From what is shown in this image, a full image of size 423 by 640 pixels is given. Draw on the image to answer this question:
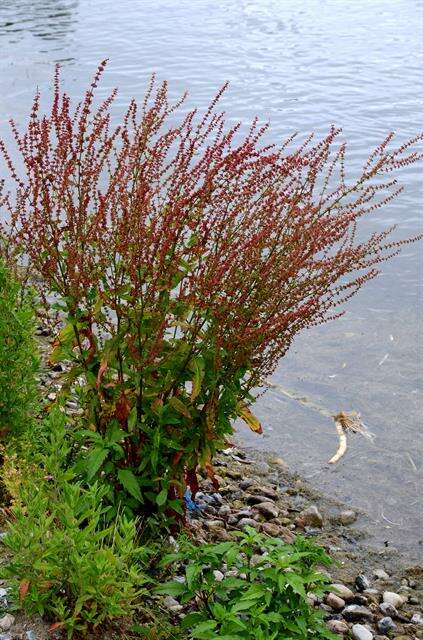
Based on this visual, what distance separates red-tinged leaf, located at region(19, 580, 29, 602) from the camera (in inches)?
128

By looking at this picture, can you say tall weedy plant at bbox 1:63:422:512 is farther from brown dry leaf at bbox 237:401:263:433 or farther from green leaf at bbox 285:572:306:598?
green leaf at bbox 285:572:306:598

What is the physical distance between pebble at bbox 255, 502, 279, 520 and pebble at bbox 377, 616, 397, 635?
1061 mm

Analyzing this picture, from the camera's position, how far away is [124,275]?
420 cm

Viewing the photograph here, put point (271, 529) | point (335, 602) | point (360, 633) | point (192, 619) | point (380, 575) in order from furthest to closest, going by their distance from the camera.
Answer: point (271, 529) → point (380, 575) → point (335, 602) → point (360, 633) → point (192, 619)

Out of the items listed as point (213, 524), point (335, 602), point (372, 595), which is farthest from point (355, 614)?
point (213, 524)

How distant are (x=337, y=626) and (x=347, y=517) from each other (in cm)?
137

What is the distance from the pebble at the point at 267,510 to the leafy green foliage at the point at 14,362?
1606 millimetres

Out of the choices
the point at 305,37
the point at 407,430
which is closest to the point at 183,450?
the point at 407,430

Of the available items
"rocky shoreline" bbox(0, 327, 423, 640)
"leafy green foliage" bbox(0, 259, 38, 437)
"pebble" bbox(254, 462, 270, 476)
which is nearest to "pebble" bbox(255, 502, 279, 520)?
"rocky shoreline" bbox(0, 327, 423, 640)

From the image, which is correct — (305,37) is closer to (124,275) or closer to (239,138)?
(239,138)

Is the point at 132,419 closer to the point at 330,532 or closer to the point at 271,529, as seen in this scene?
the point at 271,529

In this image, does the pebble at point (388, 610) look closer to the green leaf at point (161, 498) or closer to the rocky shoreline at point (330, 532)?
→ the rocky shoreline at point (330, 532)

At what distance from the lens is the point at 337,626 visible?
418 centimetres

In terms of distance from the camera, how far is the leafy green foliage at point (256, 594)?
335 centimetres
